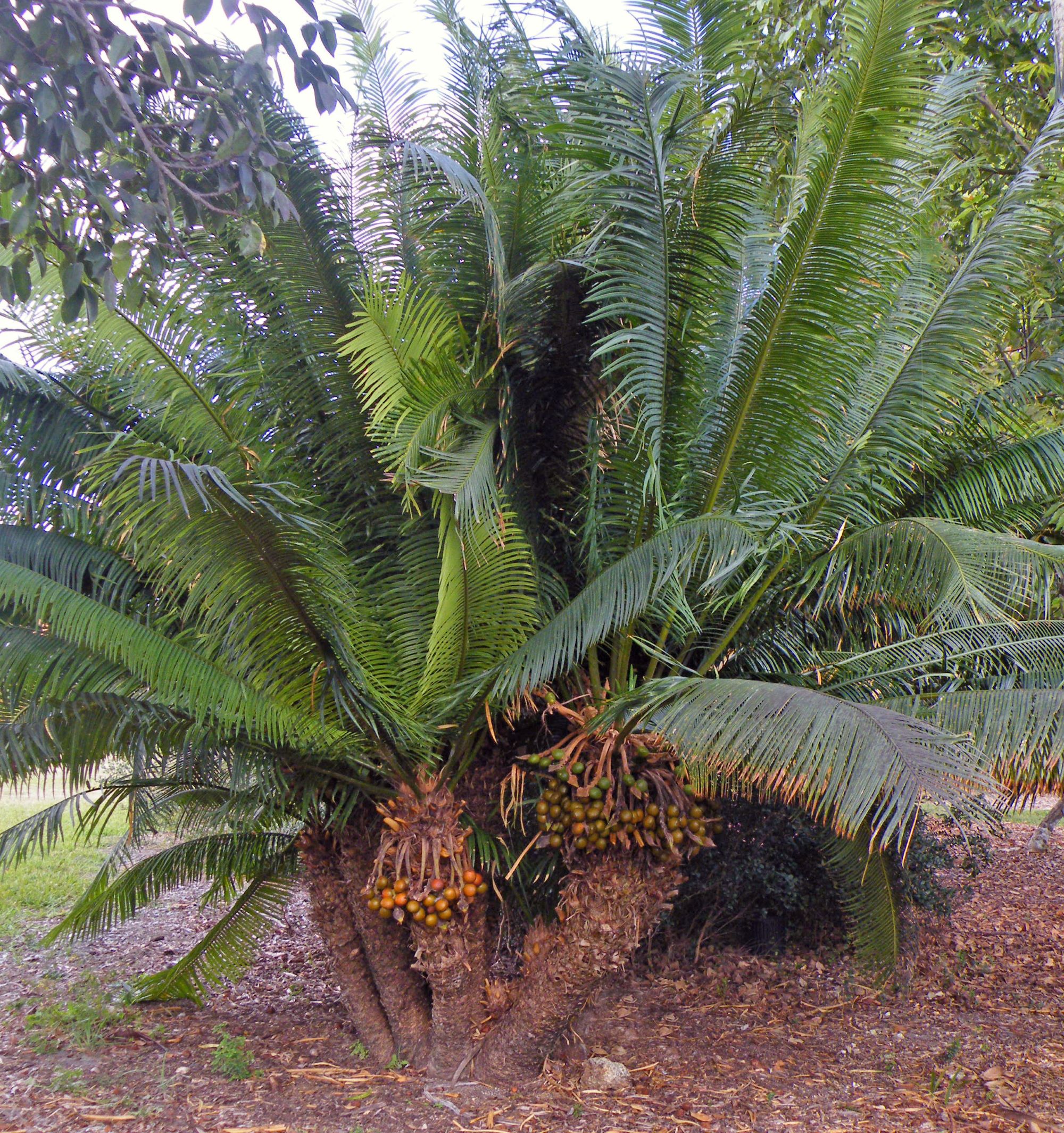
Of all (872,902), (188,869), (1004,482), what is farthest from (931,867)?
(188,869)

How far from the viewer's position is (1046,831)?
9.27m

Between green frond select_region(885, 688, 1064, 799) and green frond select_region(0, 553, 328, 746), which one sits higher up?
green frond select_region(0, 553, 328, 746)

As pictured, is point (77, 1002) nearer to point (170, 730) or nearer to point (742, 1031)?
point (170, 730)

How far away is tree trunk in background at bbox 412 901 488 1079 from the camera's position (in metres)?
4.46

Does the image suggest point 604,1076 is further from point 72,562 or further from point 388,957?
point 72,562

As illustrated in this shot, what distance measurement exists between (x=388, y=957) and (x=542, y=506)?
245 cm

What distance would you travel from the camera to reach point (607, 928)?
14.2 ft

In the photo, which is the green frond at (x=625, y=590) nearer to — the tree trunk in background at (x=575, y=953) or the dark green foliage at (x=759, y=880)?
the tree trunk in background at (x=575, y=953)

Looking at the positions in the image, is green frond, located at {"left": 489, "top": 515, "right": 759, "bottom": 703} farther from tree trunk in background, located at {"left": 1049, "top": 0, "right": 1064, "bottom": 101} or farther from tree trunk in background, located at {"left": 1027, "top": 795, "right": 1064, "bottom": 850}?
tree trunk in background, located at {"left": 1027, "top": 795, "right": 1064, "bottom": 850}

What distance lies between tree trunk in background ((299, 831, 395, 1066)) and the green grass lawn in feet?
8.53

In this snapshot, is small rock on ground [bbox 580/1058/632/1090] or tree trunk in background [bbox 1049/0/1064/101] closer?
small rock on ground [bbox 580/1058/632/1090]

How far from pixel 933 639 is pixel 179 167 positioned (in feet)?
12.8

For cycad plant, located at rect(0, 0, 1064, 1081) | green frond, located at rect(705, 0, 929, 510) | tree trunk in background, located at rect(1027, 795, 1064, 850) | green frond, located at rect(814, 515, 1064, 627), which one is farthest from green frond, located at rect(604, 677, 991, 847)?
tree trunk in background, located at rect(1027, 795, 1064, 850)

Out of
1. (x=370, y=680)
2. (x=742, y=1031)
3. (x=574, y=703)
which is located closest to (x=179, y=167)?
(x=370, y=680)
